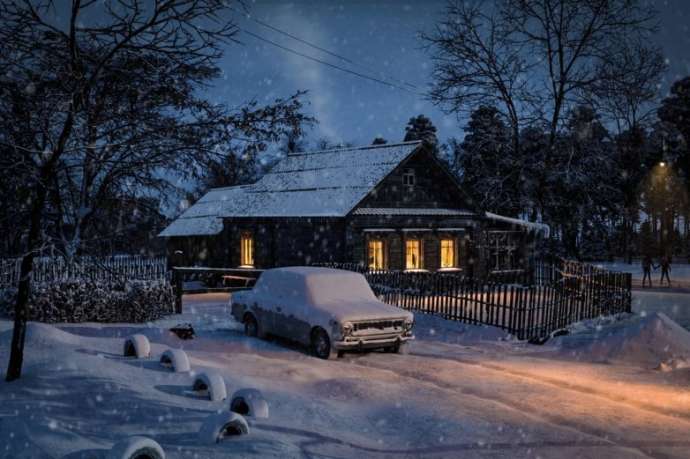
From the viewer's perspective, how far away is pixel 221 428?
7027mm

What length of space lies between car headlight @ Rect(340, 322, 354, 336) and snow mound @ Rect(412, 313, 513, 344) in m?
3.90

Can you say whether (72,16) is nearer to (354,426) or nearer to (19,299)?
(19,299)

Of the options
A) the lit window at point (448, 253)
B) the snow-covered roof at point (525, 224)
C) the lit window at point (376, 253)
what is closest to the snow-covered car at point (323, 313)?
the lit window at point (376, 253)

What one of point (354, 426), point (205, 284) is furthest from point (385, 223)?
point (354, 426)

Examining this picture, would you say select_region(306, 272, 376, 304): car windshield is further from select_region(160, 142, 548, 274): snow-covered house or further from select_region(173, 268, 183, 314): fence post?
select_region(160, 142, 548, 274): snow-covered house

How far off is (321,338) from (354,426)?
5.48m

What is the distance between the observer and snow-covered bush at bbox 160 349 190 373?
1032 centimetres

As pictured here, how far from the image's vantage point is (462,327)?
724 inches

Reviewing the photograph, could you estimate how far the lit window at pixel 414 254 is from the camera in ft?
100

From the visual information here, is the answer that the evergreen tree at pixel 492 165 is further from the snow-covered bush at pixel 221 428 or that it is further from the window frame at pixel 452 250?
the snow-covered bush at pixel 221 428

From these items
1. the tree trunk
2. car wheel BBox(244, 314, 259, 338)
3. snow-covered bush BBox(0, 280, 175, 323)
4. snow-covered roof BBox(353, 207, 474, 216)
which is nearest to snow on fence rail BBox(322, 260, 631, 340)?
snow-covered roof BBox(353, 207, 474, 216)

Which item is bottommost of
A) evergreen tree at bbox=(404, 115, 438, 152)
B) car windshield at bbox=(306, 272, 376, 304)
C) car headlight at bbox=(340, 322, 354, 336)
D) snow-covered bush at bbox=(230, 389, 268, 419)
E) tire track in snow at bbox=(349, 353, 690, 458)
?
tire track in snow at bbox=(349, 353, 690, 458)

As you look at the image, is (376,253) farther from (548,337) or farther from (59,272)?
(59,272)

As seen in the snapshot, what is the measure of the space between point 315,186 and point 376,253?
14.7 feet
